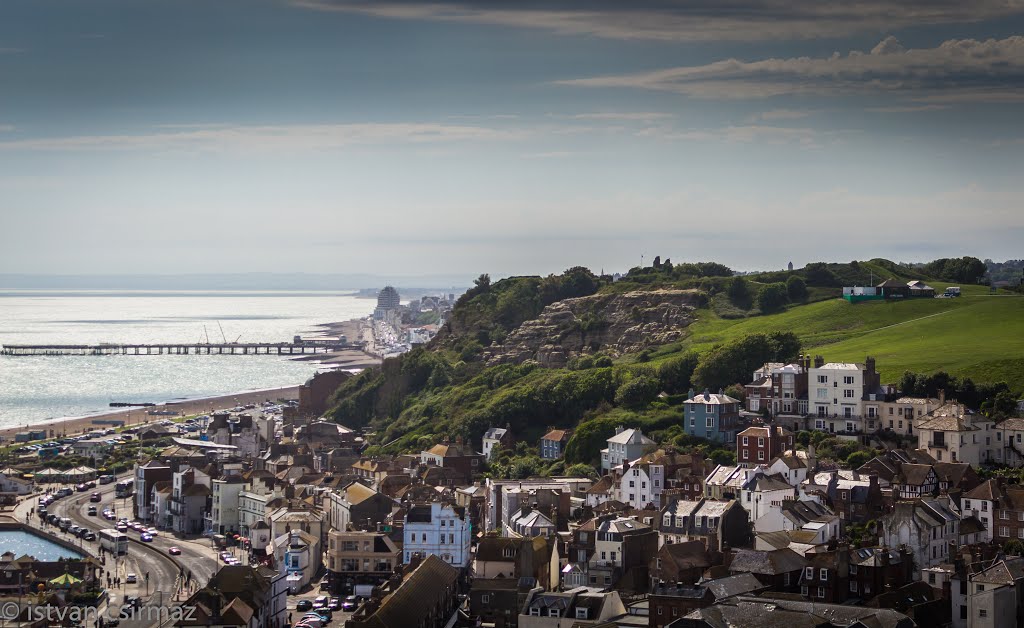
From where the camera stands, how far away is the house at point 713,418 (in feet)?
213

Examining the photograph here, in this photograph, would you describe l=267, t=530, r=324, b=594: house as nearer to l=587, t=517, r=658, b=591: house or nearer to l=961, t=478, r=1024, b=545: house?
l=587, t=517, r=658, b=591: house

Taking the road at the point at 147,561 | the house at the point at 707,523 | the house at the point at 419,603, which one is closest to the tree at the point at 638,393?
the road at the point at 147,561

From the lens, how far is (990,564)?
135ft

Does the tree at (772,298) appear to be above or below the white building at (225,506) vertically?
above

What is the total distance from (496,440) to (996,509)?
3281 cm

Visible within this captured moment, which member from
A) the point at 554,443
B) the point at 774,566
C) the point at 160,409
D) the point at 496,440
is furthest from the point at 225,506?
the point at 160,409

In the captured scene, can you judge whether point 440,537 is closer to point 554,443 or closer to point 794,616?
point 794,616

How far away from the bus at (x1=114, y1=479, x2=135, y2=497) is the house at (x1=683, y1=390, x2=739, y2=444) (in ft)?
93.3

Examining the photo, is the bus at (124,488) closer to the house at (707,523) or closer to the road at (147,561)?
the road at (147,561)

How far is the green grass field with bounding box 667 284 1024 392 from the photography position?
2689 inches

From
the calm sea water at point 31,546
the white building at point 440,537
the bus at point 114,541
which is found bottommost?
the calm sea water at point 31,546

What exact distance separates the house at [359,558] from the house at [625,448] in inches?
613

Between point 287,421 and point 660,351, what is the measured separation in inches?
1034

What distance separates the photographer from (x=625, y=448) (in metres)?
63.8
